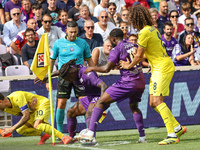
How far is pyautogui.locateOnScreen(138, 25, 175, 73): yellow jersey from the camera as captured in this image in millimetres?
6340

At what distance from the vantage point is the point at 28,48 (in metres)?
10.8

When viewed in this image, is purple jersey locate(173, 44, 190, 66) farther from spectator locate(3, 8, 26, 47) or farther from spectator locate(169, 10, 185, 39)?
spectator locate(3, 8, 26, 47)

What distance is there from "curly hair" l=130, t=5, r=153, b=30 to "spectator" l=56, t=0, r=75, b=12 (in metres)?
7.53

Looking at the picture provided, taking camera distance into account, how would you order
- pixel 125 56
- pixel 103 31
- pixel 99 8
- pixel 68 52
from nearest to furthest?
pixel 125 56
pixel 68 52
pixel 103 31
pixel 99 8

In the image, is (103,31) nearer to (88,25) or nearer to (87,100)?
(88,25)

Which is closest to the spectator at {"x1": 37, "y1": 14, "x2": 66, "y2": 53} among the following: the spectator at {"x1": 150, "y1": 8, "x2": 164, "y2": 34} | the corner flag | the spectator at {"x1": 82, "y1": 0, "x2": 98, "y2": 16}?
the spectator at {"x1": 82, "y1": 0, "x2": 98, "y2": 16}

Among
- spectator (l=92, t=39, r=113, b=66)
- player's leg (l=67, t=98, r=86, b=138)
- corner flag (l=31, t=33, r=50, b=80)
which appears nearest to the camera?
corner flag (l=31, t=33, r=50, b=80)

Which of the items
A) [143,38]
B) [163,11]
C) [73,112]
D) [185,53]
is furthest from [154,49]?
[163,11]

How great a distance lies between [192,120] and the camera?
9.81m

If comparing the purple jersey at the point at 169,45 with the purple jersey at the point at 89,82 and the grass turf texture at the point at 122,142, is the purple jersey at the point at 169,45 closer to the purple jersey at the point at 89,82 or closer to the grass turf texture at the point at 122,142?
the grass turf texture at the point at 122,142

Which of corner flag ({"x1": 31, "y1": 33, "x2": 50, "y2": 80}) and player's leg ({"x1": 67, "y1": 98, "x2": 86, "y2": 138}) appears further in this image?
player's leg ({"x1": 67, "y1": 98, "x2": 86, "y2": 138})

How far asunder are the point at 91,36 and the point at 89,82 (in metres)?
5.04

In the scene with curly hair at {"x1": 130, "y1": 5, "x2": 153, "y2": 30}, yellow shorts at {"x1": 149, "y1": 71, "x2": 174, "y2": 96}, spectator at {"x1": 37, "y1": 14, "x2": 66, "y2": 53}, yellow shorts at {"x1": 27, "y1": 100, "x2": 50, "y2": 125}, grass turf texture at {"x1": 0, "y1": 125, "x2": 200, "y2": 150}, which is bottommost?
grass turf texture at {"x1": 0, "y1": 125, "x2": 200, "y2": 150}

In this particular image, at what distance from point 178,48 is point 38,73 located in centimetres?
538
